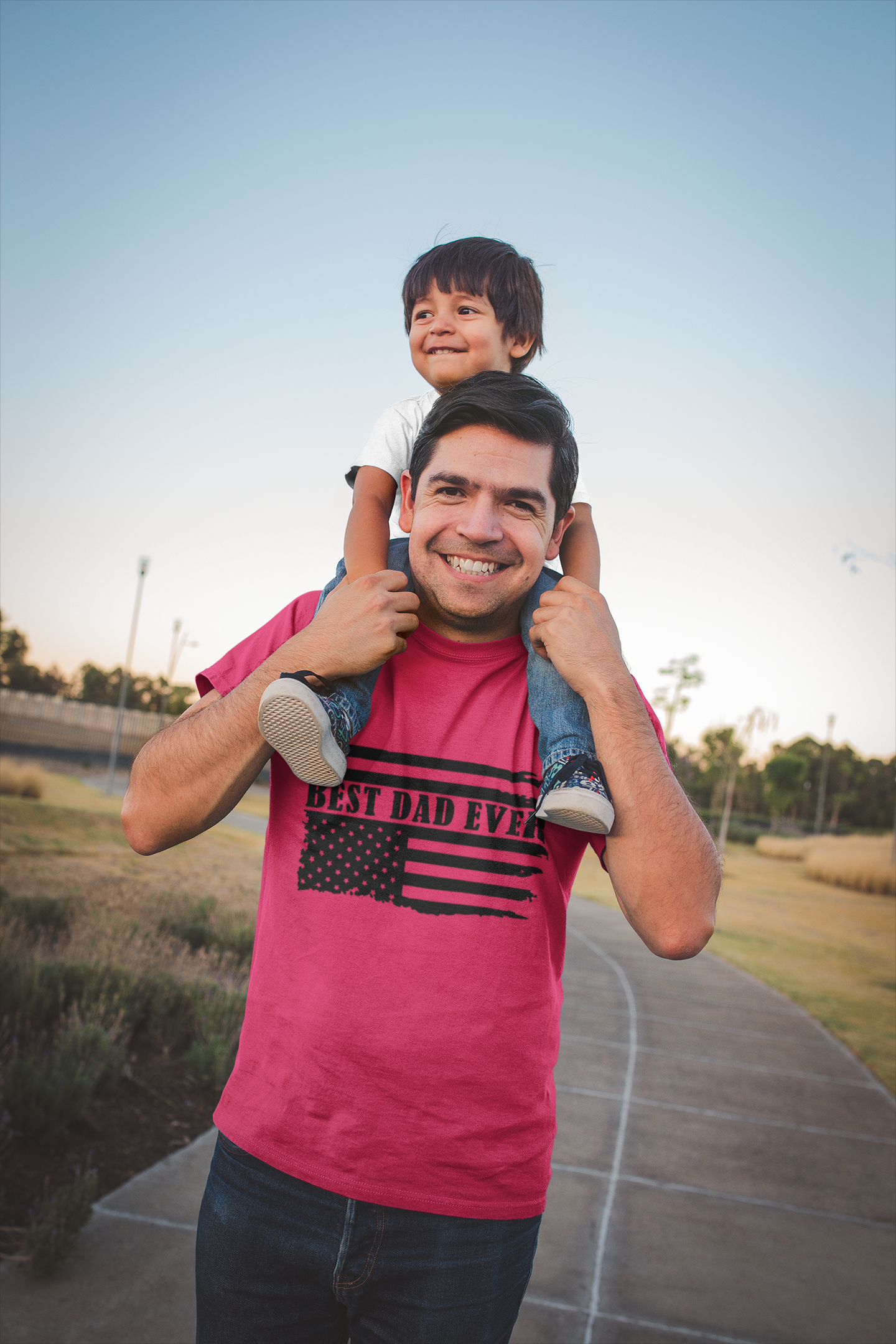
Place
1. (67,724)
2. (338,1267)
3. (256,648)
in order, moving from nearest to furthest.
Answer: (338,1267), (256,648), (67,724)

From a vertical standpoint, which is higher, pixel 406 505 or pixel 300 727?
pixel 406 505

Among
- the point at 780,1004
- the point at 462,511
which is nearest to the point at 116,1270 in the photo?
the point at 462,511

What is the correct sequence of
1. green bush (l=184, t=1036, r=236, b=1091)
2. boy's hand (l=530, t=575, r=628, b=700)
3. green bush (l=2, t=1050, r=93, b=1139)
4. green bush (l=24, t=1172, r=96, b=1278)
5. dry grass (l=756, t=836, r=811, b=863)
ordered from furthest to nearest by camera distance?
dry grass (l=756, t=836, r=811, b=863) < green bush (l=184, t=1036, r=236, b=1091) < green bush (l=2, t=1050, r=93, b=1139) < green bush (l=24, t=1172, r=96, b=1278) < boy's hand (l=530, t=575, r=628, b=700)

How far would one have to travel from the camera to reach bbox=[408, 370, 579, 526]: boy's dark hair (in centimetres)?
152

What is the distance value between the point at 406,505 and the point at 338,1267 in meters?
1.20

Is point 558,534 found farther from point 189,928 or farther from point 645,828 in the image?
point 189,928

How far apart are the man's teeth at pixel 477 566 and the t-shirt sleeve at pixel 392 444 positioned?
2.07 ft

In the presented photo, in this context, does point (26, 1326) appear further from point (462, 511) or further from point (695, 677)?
point (695, 677)

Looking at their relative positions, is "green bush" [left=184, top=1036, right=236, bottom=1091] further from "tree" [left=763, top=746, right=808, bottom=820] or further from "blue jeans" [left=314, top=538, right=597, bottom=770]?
"tree" [left=763, top=746, right=808, bottom=820]

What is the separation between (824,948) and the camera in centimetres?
828

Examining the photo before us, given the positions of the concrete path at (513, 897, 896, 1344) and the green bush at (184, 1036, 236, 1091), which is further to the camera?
the green bush at (184, 1036, 236, 1091)

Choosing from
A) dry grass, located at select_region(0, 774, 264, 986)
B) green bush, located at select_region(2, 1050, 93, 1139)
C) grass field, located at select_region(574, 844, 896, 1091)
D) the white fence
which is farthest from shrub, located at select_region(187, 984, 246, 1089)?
grass field, located at select_region(574, 844, 896, 1091)

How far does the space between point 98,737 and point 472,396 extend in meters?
9.27

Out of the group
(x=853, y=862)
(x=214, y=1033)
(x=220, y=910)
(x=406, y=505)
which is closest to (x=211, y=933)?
(x=220, y=910)
